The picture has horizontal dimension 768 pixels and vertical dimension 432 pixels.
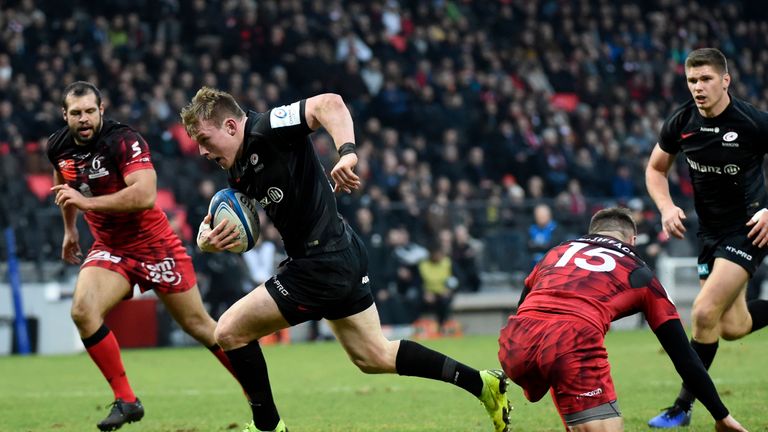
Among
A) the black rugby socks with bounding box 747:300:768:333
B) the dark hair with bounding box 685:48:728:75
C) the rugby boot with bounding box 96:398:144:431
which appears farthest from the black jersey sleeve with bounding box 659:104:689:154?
the rugby boot with bounding box 96:398:144:431

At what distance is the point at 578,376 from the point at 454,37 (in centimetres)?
1968

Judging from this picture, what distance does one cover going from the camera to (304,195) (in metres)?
6.78

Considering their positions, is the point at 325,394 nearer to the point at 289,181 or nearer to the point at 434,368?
the point at 434,368

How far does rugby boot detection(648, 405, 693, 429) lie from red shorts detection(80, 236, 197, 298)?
135 inches

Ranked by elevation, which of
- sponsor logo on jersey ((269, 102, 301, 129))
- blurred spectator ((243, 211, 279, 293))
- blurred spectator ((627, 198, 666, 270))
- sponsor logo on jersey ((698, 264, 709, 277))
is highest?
sponsor logo on jersey ((269, 102, 301, 129))

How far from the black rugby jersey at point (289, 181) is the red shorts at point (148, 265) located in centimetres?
179

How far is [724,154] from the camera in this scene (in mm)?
7992

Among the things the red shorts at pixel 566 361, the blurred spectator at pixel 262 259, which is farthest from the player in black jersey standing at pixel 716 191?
the blurred spectator at pixel 262 259

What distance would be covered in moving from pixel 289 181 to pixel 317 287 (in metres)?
0.64

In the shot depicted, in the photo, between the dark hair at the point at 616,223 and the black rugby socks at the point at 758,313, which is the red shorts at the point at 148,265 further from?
the black rugby socks at the point at 758,313

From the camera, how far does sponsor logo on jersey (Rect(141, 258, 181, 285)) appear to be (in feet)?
27.6

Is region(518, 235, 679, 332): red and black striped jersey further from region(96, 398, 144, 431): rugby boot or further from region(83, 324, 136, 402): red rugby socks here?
region(83, 324, 136, 402): red rugby socks

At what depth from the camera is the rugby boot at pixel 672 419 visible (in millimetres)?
7629

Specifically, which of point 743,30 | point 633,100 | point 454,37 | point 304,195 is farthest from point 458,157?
point 304,195
